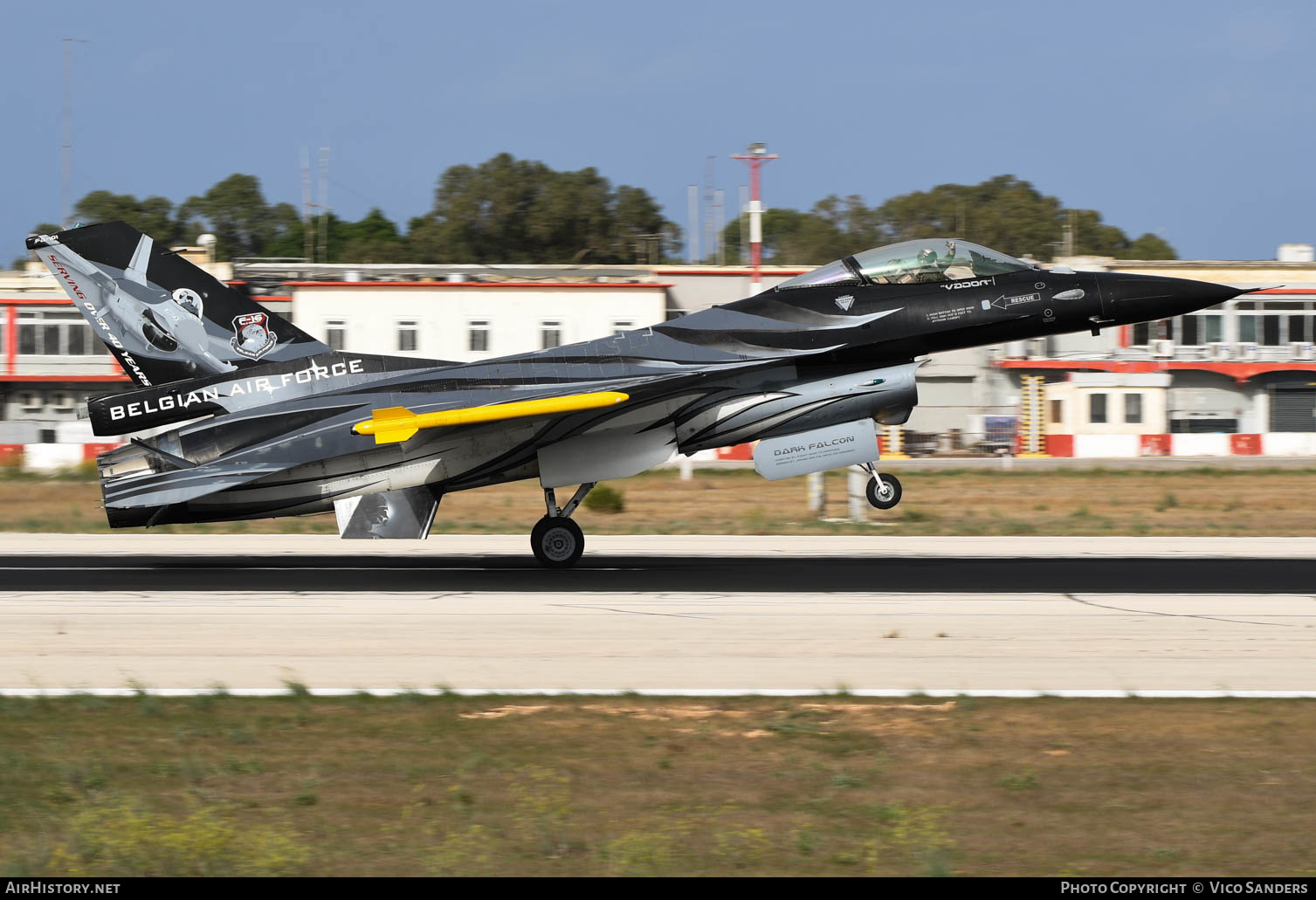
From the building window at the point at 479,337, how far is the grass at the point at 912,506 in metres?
14.7

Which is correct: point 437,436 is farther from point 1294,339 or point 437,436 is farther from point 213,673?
point 1294,339

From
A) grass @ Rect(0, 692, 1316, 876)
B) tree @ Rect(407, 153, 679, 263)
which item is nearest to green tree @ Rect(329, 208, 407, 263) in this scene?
tree @ Rect(407, 153, 679, 263)

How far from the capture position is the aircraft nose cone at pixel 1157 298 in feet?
52.1

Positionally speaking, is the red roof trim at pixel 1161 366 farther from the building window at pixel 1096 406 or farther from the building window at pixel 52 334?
the building window at pixel 52 334

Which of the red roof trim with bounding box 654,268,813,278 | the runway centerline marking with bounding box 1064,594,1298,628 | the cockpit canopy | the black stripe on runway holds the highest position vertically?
the red roof trim with bounding box 654,268,813,278

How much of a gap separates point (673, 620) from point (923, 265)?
6070 millimetres

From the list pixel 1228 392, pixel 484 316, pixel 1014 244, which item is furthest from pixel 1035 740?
pixel 1014 244

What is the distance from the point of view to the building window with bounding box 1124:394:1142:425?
55.9m

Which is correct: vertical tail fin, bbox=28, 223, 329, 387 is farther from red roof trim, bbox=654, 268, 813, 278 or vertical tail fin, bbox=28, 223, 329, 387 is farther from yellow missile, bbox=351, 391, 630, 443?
red roof trim, bbox=654, 268, 813, 278

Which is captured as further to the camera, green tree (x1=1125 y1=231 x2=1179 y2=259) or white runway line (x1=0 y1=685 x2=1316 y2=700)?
green tree (x1=1125 y1=231 x2=1179 y2=259)

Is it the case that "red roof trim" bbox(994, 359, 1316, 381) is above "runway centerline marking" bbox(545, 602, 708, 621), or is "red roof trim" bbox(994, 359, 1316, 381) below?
above

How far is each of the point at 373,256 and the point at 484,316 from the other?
4692 centimetres

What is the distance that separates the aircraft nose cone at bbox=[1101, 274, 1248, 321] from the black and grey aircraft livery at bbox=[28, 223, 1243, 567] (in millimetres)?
25

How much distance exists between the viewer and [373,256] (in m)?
96.8
